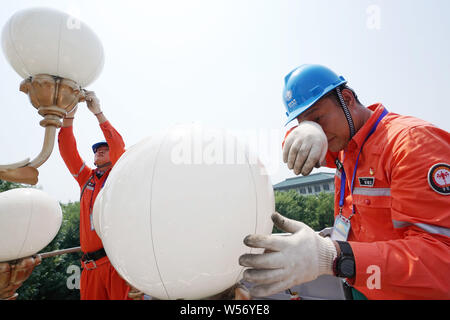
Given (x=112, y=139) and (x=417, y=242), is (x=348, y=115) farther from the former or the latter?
(x=112, y=139)

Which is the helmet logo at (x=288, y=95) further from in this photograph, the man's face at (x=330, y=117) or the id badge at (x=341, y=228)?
the id badge at (x=341, y=228)

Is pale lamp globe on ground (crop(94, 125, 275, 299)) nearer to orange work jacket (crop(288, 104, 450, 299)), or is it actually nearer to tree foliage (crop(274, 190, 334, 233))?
orange work jacket (crop(288, 104, 450, 299))

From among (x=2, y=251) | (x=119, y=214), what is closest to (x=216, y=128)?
(x=119, y=214)

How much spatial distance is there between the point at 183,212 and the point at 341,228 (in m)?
1.80

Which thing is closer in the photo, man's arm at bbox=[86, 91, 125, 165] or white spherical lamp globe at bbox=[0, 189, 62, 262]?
white spherical lamp globe at bbox=[0, 189, 62, 262]

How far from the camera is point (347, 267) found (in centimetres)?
114

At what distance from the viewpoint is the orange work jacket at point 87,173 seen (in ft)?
10.1

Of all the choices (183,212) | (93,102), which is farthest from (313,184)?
(183,212)

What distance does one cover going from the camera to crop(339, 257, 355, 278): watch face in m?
1.12

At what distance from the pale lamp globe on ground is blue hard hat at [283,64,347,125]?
4.12 ft

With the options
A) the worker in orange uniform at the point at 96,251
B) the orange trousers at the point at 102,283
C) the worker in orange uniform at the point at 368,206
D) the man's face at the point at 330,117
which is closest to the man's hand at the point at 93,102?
the worker in orange uniform at the point at 96,251

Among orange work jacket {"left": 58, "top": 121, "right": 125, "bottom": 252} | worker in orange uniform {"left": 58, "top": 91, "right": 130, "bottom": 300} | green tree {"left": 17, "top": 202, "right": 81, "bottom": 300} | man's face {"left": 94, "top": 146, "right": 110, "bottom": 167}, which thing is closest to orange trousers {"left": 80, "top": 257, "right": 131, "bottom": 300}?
worker in orange uniform {"left": 58, "top": 91, "right": 130, "bottom": 300}

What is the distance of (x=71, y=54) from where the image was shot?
5.49 ft
